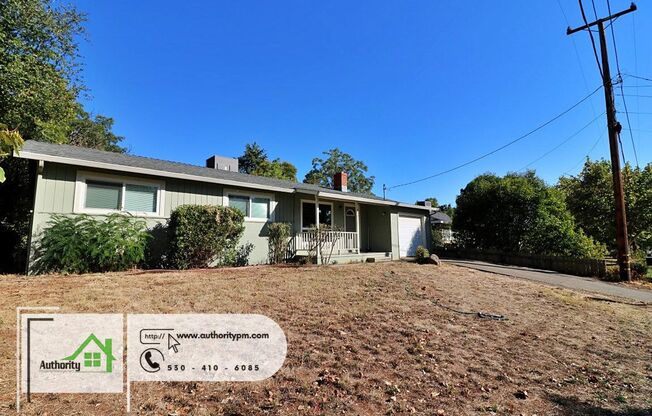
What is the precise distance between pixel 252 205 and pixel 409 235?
9.57 metres

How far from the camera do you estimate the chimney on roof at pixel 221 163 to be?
16156mm

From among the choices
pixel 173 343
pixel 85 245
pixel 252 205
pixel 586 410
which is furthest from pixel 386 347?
pixel 252 205

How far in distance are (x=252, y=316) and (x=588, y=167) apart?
26.6 m

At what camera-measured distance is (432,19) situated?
39.9 feet

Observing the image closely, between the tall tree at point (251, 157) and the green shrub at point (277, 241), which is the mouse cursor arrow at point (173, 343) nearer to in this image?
the green shrub at point (277, 241)

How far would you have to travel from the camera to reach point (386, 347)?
4125 millimetres

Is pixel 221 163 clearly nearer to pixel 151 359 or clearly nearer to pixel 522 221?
pixel 151 359

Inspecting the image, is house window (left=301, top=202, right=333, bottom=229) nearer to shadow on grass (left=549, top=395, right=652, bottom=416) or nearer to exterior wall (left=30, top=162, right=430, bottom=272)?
exterior wall (left=30, top=162, right=430, bottom=272)

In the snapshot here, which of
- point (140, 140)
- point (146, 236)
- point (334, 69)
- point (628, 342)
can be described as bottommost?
point (628, 342)

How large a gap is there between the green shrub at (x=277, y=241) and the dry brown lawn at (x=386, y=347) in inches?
145

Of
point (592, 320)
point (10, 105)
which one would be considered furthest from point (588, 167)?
point (10, 105)

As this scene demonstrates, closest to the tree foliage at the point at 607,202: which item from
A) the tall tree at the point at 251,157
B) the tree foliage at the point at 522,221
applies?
the tree foliage at the point at 522,221

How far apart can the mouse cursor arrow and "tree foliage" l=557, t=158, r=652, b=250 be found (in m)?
24.0

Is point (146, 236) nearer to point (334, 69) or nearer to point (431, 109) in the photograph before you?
point (334, 69)
